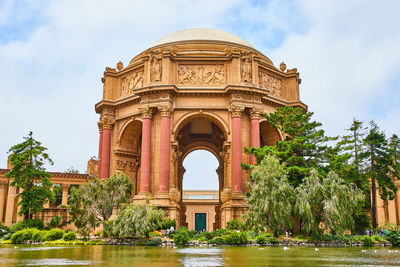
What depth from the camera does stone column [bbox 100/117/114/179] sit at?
38.4m

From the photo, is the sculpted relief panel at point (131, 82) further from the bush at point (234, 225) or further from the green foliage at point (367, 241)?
the green foliage at point (367, 241)

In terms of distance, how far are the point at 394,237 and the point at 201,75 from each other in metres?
19.3

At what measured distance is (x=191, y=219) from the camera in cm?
5534

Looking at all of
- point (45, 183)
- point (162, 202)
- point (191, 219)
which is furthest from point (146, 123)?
point (191, 219)

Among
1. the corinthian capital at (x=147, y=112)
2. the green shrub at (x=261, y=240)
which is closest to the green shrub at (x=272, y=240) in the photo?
the green shrub at (x=261, y=240)

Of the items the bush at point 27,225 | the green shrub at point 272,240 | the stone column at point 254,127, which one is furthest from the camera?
the stone column at point 254,127

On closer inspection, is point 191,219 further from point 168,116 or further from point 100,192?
point 100,192

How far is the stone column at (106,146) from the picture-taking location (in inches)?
1511

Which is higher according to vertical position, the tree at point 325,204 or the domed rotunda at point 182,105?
the domed rotunda at point 182,105

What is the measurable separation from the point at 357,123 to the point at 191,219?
94.1 feet

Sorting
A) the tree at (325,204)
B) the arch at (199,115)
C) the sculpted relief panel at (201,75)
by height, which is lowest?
the tree at (325,204)

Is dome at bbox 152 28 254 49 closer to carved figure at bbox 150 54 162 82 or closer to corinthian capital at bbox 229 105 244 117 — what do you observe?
carved figure at bbox 150 54 162 82

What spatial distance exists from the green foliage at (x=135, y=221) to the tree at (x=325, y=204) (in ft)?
27.1

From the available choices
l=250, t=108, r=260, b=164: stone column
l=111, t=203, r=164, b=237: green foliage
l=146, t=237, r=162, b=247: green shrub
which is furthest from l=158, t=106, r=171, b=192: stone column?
l=146, t=237, r=162, b=247: green shrub
